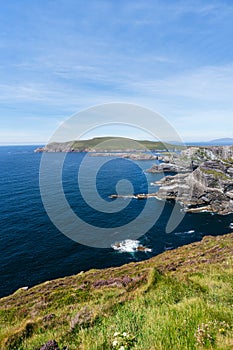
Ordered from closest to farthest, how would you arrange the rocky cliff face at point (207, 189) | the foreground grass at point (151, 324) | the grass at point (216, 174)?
the foreground grass at point (151, 324), the rocky cliff face at point (207, 189), the grass at point (216, 174)

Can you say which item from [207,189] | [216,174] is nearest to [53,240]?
[207,189]

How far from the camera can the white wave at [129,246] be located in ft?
148

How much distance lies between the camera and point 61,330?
22.5ft

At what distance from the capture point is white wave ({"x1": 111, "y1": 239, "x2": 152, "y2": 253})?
45156 mm

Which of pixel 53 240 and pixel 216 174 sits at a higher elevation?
pixel 216 174

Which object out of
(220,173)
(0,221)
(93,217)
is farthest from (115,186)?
(0,221)

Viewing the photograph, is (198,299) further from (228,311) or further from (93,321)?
(93,321)

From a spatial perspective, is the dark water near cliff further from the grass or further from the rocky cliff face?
the grass

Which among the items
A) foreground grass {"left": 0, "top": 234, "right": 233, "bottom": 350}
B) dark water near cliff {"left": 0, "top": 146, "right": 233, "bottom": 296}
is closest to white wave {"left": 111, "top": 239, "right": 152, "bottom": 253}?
dark water near cliff {"left": 0, "top": 146, "right": 233, "bottom": 296}

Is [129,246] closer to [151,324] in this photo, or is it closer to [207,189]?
[207,189]

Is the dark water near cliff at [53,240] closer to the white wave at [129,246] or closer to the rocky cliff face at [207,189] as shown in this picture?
the white wave at [129,246]

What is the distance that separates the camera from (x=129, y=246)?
46.8 m

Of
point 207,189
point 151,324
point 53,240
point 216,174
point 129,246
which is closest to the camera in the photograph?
point 151,324

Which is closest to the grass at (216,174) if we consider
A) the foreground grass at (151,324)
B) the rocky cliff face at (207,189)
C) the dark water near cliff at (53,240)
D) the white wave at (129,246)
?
the rocky cliff face at (207,189)
